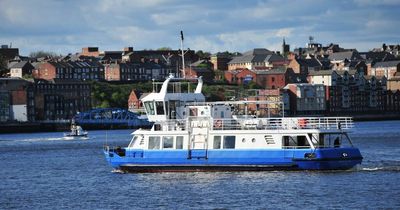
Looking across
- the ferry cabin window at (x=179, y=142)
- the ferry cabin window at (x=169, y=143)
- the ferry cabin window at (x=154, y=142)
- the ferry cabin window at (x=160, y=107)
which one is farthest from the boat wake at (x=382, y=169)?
the ferry cabin window at (x=160, y=107)

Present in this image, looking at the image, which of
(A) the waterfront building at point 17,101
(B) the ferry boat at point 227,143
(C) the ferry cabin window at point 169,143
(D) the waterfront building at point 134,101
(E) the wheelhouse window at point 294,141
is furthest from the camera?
(D) the waterfront building at point 134,101

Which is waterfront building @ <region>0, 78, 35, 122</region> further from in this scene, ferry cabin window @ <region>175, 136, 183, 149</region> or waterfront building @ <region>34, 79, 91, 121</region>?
ferry cabin window @ <region>175, 136, 183, 149</region>

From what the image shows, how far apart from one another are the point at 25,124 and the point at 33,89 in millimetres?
16643

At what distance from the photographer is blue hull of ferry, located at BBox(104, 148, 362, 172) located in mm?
53969

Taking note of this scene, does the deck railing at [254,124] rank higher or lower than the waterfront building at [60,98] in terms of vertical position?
lower

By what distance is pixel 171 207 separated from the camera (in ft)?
149

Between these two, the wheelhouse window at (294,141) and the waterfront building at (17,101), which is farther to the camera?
the waterfront building at (17,101)

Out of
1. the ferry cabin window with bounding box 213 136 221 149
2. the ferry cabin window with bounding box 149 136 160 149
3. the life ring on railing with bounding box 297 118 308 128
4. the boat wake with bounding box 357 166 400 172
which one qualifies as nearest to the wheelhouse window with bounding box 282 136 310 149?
the life ring on railing with bounding box 297 118 308 128

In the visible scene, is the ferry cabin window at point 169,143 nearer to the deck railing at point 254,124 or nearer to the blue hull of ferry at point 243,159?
the blue hull of ferry at point 243,159

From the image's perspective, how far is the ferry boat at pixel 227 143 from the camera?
54.2 meters

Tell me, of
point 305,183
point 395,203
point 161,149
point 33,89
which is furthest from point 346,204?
point 33,89

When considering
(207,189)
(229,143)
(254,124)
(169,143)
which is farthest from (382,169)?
(207,189)

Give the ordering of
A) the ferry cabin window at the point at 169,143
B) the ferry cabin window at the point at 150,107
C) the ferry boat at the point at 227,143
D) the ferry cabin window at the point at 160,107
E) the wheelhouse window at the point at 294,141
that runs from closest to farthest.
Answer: the ferry boat at the point at 227,143 → the wheelhouse window at the point at 294,141 → the ferry cabin window at the point at 169,143 → the ferry cabin window at the point at 160,107 → the ferry cabin window at the point at 150,107

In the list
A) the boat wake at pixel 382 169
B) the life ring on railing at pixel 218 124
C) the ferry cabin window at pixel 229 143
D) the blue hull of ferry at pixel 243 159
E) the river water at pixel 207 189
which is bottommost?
the river water at pixel 207 189
